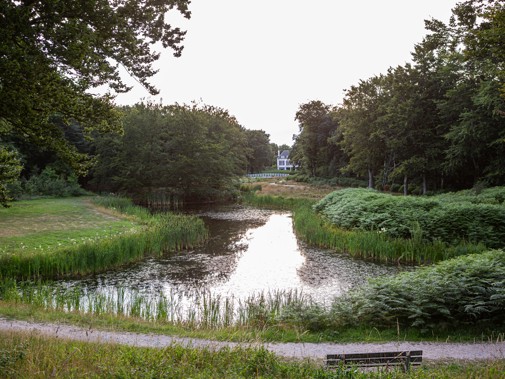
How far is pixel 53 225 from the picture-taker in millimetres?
20938

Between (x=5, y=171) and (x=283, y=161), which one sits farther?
(x=283, y=161)

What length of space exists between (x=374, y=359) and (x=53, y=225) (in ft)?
63.9

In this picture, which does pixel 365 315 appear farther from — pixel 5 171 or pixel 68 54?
pixel 5 171

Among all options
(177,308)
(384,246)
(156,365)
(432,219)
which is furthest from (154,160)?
(156,365)

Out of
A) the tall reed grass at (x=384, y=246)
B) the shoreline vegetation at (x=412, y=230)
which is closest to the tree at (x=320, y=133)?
the shoreline vegetation at (x=412, y=230)

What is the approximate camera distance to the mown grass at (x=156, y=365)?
4.98 meters

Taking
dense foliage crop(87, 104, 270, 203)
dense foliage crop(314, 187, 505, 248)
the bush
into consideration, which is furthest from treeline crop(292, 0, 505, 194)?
the bush

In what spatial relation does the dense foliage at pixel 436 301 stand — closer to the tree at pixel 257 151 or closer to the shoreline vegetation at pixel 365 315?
the shoreline vegetation at pixel 365 315

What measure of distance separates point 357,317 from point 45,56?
28.5ft

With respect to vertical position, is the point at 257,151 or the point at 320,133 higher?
the point at 257,151

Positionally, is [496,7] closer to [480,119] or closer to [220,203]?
[480,119]

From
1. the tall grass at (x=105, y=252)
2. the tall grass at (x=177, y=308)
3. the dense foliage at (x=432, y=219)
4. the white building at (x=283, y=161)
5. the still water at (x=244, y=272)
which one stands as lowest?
the still water at (x=244, y=272)

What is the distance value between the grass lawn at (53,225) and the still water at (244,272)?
132 inches

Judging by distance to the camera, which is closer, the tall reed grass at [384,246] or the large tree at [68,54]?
the large tree at [68,54]
